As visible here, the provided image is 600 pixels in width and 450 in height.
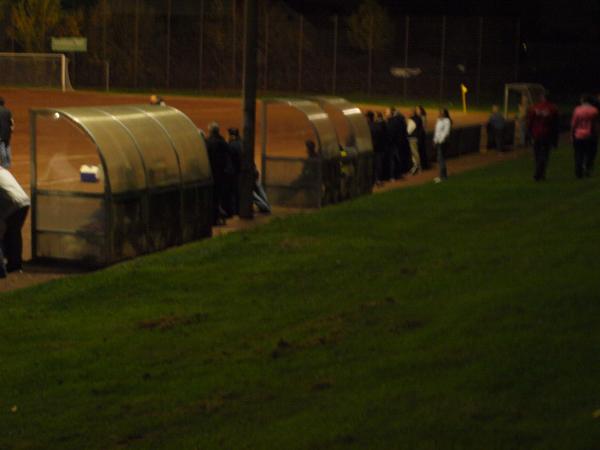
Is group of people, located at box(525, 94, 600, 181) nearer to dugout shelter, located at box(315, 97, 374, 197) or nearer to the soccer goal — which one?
dugout shelter, located at box(315, 97, 374, 197)

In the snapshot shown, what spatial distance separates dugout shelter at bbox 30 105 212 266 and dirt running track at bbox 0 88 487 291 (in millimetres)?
6394

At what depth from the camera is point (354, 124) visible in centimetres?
2639

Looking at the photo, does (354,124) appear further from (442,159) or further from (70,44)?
(70,44)

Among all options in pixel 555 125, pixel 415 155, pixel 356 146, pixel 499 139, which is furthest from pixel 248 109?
pixel 499 139

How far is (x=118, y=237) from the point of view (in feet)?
55.6

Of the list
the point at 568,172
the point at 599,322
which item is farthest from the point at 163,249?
the point at 568,172

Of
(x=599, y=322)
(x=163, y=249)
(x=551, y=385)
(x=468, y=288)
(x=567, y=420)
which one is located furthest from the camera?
(x=163, y=249)

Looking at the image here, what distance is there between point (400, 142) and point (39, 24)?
51653 millimetres

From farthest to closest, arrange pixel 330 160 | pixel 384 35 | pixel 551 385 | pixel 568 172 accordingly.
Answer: pixel 384 35 → pixel 568 172 → pixel 330 160 → pixel 551 385

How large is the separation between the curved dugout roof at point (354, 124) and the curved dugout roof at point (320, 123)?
1.27m

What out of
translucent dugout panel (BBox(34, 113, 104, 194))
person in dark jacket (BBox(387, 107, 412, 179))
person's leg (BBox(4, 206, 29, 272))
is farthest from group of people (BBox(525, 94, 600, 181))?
person's leg (BBox(4, 206, 29, 272))

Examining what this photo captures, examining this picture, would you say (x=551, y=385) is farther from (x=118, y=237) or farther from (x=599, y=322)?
(x=118, y=237)

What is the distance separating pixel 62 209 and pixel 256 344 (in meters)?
6.56

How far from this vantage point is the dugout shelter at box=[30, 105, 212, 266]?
16.8 m
